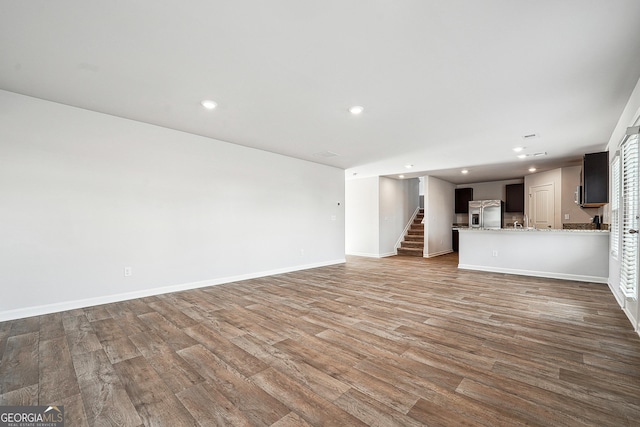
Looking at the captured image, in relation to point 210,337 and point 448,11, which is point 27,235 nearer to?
point 210,337

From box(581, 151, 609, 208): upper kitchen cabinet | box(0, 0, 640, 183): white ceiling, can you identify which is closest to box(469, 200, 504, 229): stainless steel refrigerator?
box(581, 151, 609, 208): upper kitchen cabinet

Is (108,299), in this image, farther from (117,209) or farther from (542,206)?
(542,206)

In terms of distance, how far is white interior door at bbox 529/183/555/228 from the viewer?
7.01 metres

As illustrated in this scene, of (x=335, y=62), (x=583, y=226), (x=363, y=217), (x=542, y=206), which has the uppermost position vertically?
(x=335, y=62)

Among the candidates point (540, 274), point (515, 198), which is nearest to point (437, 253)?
point (515, 198)

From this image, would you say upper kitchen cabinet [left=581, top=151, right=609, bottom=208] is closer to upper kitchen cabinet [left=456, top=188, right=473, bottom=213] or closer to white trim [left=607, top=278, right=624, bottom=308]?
white trim [left=607, top=278, right=624, bottom=308]

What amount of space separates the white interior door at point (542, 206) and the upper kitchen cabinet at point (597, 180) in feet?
8.41

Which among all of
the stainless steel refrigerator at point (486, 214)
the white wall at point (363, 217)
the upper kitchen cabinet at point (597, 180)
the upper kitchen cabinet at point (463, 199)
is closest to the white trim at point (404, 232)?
the white wall at point (363, 217)

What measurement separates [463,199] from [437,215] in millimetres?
2312

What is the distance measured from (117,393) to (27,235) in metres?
2.65

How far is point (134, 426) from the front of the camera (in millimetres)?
1496

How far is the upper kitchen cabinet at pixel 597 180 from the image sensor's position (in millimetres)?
4590

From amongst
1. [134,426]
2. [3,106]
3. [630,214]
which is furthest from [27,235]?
[630,214]

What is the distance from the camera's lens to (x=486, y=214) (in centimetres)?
945
